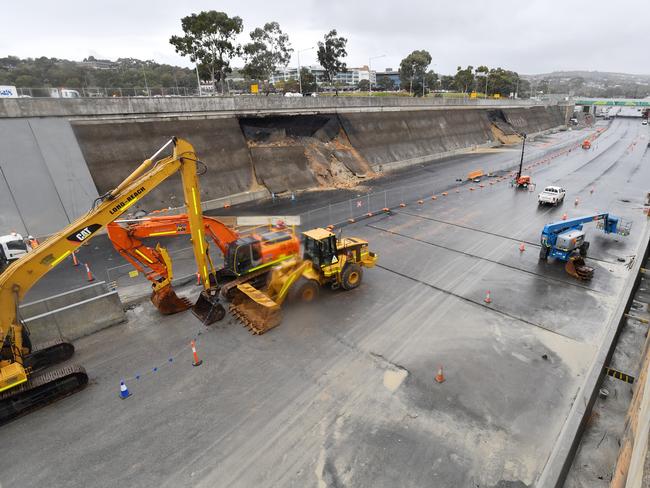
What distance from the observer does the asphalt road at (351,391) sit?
7.98 meters

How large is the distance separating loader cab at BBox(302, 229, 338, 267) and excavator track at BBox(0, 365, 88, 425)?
27.2 feet

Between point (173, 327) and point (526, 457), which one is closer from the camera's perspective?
point (526, 457)

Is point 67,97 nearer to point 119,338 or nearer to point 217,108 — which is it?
point 217,108

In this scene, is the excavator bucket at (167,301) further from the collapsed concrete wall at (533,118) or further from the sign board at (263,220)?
the collapsed concrete wall at (533,118)

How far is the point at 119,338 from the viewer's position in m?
12.8

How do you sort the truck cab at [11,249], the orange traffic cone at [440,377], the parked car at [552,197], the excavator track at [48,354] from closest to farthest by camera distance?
the orange traffic cone at [440,377]
the excavator track at [48,354]
the truck cab at [11,249]
the parked car at [552,197]

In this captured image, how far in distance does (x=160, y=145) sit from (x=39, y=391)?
22396 mm

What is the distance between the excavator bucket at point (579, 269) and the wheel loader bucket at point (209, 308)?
1524cm

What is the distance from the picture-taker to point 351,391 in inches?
395

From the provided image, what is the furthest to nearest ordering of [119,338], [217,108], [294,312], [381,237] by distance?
[217,108]
[381,237]
[294,312]
[119,338]

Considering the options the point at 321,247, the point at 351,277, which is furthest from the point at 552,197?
the point at 321,247

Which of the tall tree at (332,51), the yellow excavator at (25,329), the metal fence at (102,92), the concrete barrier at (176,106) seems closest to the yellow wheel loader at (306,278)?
the yellow excavator at (25,329)

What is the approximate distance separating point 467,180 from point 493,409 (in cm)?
3096

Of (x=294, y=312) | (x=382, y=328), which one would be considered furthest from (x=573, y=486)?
(x=294, y=312)
